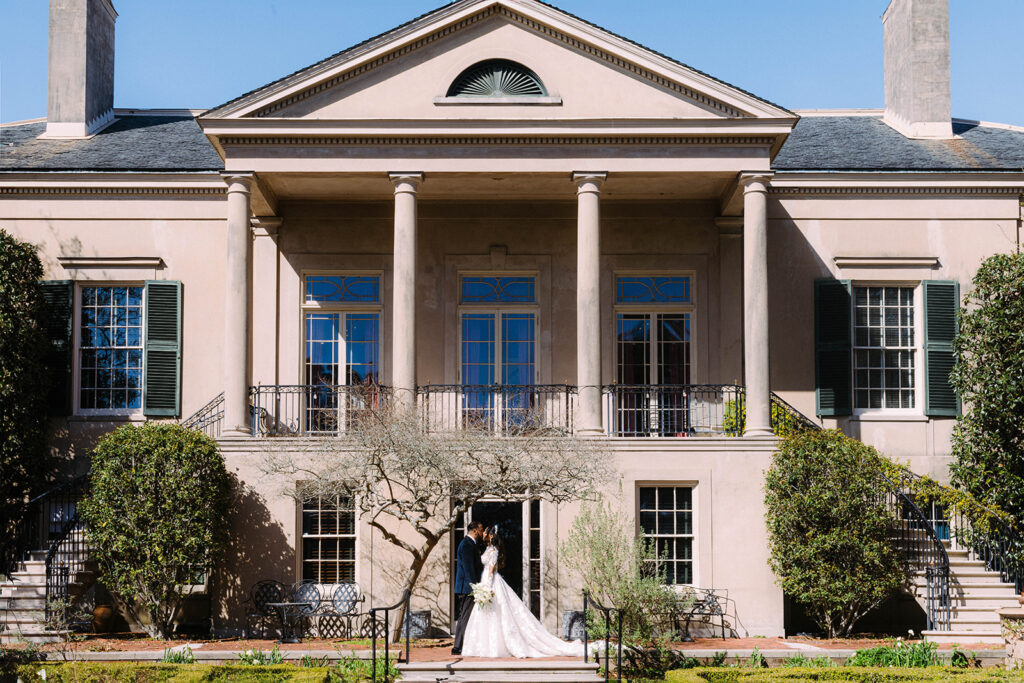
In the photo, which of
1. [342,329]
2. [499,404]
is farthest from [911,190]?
[342,329]

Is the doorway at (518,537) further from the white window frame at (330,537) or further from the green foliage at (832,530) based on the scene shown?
the green foliage at (832,530)

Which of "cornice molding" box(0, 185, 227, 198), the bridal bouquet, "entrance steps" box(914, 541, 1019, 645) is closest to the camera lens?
the bridal bouquet

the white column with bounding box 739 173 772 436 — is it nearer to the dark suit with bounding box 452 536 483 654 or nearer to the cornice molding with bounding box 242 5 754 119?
the cornice molding with bounding box 242 5 754 119

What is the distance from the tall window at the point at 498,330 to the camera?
22766 mm

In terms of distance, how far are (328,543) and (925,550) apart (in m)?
9.47

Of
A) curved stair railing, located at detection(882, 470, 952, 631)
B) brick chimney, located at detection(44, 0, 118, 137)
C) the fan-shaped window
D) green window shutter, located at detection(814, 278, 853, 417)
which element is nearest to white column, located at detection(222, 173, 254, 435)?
the fan-shaped window

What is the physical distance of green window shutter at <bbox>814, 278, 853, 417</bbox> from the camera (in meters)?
22.2

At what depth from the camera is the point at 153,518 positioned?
1814 centimetres

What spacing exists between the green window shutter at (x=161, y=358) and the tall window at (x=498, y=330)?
5224mm

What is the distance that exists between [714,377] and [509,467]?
6628mm

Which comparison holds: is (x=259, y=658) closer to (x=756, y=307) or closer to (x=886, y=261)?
(x=756, y=307)

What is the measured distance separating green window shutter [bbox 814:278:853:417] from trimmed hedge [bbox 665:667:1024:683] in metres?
7.92

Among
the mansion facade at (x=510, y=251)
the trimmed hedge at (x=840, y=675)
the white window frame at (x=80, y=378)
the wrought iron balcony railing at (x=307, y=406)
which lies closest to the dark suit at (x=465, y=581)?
the trimmed hedge at (x=840, y=675)

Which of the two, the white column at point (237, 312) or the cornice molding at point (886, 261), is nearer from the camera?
the white column at point (237, 312)
